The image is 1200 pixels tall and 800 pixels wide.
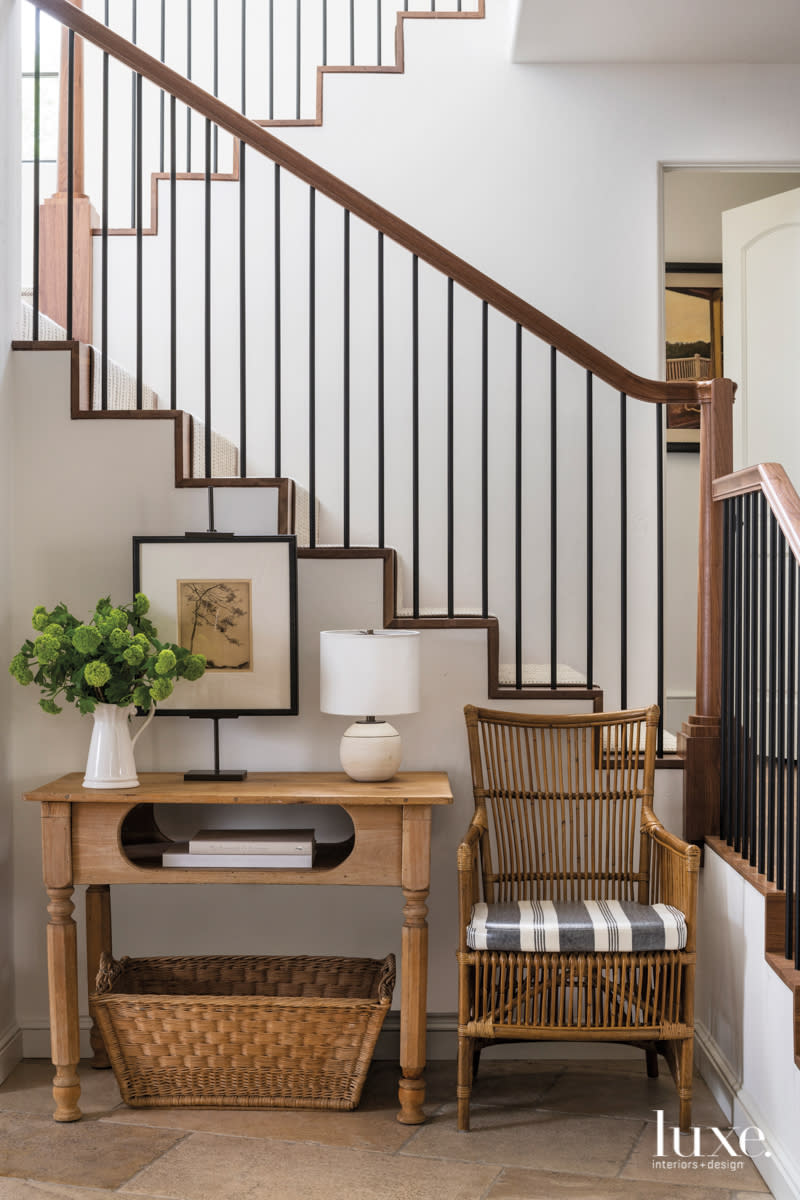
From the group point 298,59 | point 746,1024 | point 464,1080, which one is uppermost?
point 298,59

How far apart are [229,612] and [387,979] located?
1015 millimetres

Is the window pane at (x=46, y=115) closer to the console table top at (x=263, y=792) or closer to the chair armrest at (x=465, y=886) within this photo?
the console table top at (x=263, y=792)

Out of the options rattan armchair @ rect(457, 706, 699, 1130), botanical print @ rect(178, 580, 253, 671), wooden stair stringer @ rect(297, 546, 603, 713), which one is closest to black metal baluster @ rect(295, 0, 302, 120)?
wooden stair stringer @ rect(297, 546, 603, 713)

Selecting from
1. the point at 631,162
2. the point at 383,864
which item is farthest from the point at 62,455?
the point at 631,162

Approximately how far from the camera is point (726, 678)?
2.80 metres

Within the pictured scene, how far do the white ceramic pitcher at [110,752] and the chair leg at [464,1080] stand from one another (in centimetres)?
99

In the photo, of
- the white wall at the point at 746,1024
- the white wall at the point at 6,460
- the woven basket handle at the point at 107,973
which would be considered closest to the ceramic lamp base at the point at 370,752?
the woven basket handle at the point at 107,973

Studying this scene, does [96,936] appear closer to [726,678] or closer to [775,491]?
[726,678]

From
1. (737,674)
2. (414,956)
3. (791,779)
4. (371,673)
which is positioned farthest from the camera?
(737,674)

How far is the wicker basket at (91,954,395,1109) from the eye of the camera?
2.55 metres

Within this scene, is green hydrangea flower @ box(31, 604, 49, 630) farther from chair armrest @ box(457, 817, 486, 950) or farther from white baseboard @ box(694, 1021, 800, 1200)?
white baseboard @ box(694, 1021, 800, 1200)

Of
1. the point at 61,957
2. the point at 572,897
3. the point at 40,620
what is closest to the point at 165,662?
the point at 40,620

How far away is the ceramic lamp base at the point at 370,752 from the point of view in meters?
2.65

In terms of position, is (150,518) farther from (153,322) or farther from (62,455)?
(153,322)
